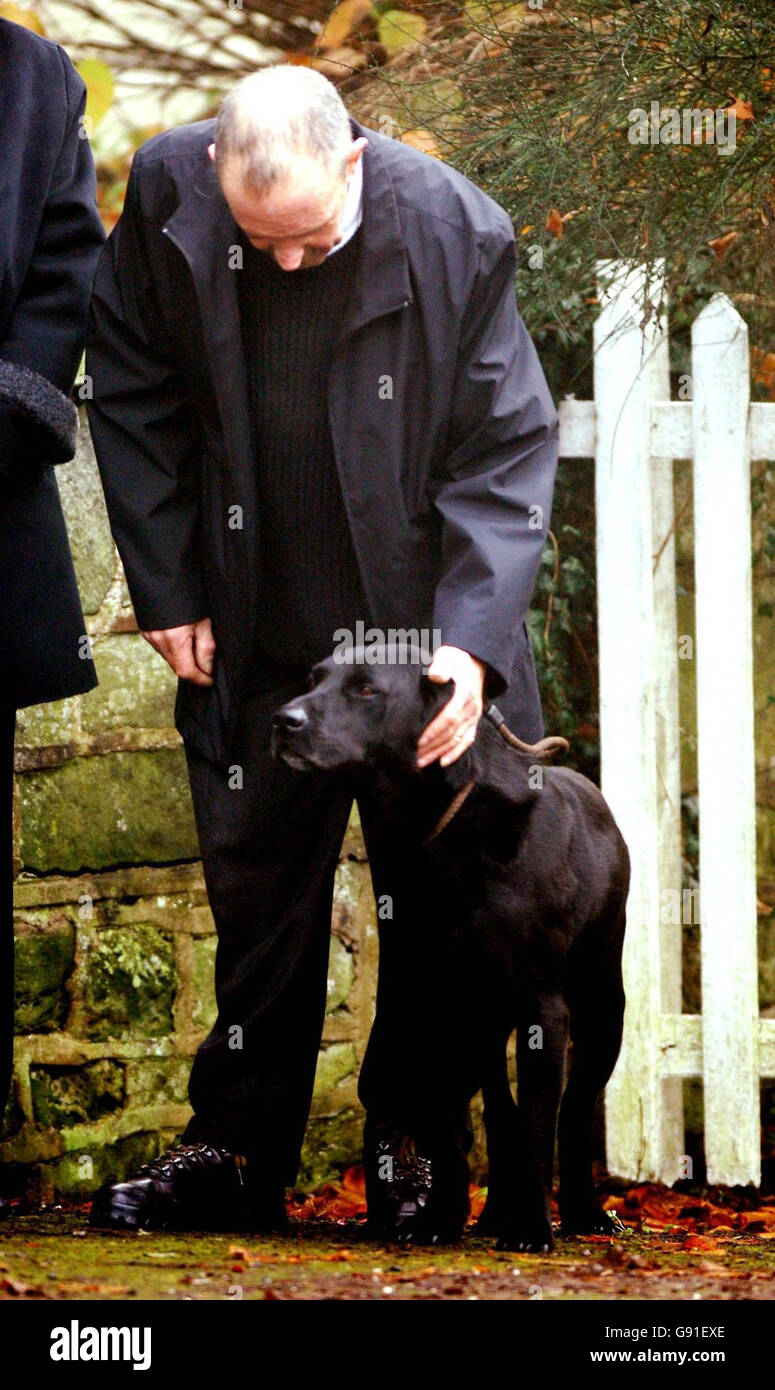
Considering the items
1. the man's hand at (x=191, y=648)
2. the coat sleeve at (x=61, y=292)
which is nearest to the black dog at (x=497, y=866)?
the man's hand at (x=191, y=648)

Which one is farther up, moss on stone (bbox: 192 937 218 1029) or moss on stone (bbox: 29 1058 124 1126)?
moss on stone (bbox: 192 937 218 1029)

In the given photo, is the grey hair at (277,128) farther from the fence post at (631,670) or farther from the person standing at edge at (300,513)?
the fence post at (631,670)

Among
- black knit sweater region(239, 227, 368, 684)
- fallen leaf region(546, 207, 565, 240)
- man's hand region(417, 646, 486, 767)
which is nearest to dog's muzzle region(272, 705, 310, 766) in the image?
man's hand region(417, 646, 486, 767)

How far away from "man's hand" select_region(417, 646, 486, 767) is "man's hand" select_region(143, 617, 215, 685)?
485 mm

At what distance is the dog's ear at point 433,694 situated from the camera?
267 centimetres

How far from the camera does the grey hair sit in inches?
98.2

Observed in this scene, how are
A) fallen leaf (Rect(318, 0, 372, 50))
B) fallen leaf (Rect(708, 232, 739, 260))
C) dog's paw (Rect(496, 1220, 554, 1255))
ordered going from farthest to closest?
A: fallen leaf (Rect(318, 0, 372, 50)) → fallen leaf (Rect(708, 232, 739, 260)) → dog's paw (Rect(496, 1220, 554, 1255))

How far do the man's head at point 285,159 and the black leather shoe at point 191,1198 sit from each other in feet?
5.21

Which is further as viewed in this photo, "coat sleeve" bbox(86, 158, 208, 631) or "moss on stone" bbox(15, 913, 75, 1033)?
"moss on stone" bbox(15, 913, 75, 1033)

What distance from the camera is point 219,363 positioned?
273cm

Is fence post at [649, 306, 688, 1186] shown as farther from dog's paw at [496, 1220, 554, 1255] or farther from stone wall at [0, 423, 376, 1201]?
dog's paw at [496, 1220, 554, 1255]

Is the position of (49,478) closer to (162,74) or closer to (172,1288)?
(172,1288)

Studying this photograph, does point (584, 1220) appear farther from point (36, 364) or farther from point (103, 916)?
point (36, 364)

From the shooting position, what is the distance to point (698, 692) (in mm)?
3859
